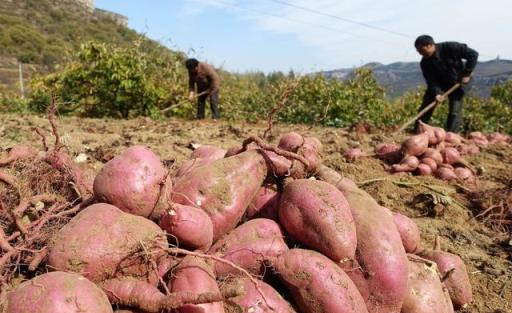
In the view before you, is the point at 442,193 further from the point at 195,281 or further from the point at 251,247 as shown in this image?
the point at 195,281

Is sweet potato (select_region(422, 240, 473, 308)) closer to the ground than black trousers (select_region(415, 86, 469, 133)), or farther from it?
closer to the ground

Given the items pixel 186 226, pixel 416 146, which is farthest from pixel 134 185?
pixel 416 146

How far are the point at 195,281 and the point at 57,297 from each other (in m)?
0.52

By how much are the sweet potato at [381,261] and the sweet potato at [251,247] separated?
1.32ft

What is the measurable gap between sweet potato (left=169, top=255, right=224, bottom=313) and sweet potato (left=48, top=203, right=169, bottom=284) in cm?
9

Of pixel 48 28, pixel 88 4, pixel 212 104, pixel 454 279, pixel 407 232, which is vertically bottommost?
pixel 212 104

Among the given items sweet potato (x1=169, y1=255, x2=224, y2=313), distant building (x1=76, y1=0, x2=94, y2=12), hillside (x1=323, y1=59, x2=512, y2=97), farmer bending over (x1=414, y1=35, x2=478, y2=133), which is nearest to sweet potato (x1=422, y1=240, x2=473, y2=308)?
sweet potato (x1=169, y1=255, x2=224, y2=313)

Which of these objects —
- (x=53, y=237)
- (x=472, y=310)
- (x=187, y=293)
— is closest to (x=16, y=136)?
(x=53, y=237)

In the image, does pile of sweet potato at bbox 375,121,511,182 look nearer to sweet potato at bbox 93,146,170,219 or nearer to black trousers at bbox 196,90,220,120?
sweet potato at bbox 93,146,170,219

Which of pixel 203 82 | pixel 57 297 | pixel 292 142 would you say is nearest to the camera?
pixel 57 297

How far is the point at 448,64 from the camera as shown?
7.46 metres

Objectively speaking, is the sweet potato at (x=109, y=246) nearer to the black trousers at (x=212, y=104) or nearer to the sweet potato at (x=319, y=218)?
the sweet potato at (x=319, y=218)

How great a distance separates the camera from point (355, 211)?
87.0 inches

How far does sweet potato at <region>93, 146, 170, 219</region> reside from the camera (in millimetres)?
1920
